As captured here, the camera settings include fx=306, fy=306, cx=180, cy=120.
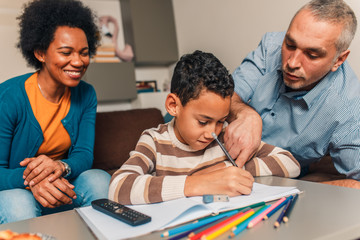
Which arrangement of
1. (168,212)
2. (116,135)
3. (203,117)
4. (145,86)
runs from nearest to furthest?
(168,212)
(203,117)
(116,135)
(145,86)

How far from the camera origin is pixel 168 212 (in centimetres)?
60

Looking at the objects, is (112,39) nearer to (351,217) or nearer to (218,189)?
(218,189)

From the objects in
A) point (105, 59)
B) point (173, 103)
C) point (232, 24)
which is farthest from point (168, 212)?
point (105, 59)

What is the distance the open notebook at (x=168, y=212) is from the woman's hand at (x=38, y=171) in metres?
0.40

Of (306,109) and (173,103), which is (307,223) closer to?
(173,103)

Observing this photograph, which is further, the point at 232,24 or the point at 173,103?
the point at 232,24

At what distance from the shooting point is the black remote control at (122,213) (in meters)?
0.55

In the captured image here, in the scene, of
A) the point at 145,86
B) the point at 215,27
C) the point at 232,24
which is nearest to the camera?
the point at 232,24

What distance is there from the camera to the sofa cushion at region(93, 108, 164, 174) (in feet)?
6.72

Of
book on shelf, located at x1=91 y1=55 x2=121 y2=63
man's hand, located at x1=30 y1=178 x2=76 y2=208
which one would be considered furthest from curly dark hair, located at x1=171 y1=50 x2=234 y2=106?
book on shelf, located at x1=91 y1=55 x2=121 y2=63

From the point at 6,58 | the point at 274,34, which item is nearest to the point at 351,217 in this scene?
the point at 274,34

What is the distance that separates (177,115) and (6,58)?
2166 mm

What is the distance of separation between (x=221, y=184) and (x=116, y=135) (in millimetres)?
1523

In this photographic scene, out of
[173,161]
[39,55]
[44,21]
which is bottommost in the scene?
[173,161]
